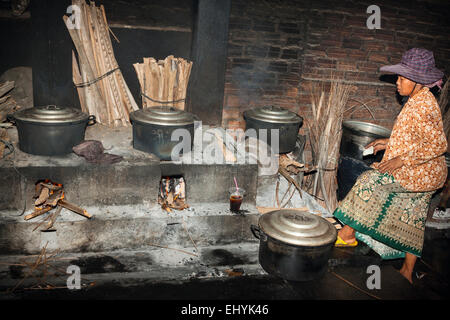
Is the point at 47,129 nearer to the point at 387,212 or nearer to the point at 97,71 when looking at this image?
the point at 97,71

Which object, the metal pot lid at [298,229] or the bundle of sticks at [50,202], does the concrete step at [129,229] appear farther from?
the metal pot lid at [298,229]

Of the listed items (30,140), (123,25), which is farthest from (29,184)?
(123,25)

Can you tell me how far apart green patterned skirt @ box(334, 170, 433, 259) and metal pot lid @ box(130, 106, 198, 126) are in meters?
2.27

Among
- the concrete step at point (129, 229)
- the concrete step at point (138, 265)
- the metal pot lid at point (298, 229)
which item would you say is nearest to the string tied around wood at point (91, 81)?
the concrete step at point (129, 229)

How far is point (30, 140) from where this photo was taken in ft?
13.6

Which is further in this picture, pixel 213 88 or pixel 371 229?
pixel 213 88

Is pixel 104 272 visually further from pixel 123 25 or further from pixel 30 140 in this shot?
pixel 123 25

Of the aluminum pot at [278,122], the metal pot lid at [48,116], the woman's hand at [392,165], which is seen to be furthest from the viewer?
the aluminum pot at [278,122]

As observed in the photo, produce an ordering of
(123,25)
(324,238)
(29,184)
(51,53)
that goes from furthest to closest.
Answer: (123,25), (51,53), (29,184), (324,238)

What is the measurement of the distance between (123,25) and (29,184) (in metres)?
3.14

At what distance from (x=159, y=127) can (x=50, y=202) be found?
5.04 feet

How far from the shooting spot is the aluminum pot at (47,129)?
409 centimetres

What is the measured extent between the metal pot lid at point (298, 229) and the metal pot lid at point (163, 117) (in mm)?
1597
